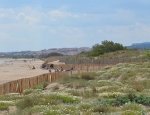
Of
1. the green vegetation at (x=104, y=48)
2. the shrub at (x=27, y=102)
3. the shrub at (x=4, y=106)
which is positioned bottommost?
the shrub at (x=4, y=106)

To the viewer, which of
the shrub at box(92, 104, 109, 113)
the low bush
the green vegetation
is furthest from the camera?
the green vegetation

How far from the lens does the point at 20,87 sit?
1171 inches

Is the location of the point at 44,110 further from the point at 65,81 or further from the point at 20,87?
the point at 65,81

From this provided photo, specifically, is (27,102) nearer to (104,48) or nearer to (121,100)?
(121,100)

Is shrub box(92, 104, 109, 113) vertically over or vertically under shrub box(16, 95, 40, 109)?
under

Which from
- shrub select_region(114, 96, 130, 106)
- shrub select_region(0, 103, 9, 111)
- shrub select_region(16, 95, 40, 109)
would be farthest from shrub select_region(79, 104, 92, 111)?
shrub select_region(0, 103, 9, 111)

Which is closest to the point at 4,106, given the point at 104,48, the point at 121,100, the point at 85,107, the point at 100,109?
the point at 85,107

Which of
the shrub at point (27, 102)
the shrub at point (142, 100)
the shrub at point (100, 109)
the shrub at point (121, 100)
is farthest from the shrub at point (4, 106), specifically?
the shrub at point (142, 100)

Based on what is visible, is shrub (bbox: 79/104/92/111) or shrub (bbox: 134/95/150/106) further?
shrub (bbox: 134/95/150/106)

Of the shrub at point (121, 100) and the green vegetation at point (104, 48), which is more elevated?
the green vegetation at point (104, 48)

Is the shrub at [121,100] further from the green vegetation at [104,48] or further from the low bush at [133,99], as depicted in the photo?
the green vegetation at [104,48]

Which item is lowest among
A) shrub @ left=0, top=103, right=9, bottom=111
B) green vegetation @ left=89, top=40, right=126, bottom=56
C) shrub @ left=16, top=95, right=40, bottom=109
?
shrub @ left=0, top=103, right=9, bottom=111

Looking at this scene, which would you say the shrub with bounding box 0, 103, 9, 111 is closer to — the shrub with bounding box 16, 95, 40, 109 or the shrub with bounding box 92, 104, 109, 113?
the shrub with bounding box 16, 95, 40, 109

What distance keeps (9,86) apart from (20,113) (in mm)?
15942
